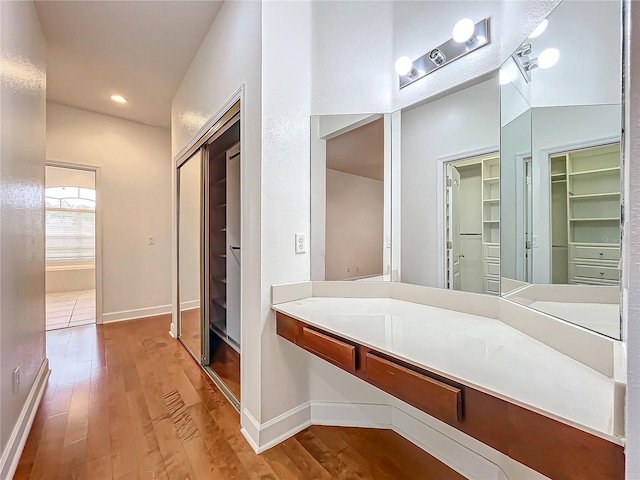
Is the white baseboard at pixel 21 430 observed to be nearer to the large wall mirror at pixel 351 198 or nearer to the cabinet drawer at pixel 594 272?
the large wall mirror at pixel 351 198

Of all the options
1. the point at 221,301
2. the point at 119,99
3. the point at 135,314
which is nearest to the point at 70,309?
the point at 135,314

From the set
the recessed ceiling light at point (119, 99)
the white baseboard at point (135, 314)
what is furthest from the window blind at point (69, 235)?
the recessed ceiling light at point (119, 99)

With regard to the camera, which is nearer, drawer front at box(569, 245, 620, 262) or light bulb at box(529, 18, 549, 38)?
drawer front at box(569, 245, 620, 262)

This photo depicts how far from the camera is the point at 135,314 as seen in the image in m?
3.88

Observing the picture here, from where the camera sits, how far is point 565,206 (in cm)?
99

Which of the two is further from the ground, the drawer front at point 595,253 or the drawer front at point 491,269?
the drawer front at point 595,253

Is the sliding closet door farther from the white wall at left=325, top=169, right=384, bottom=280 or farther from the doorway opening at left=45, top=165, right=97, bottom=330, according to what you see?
the doorway opening at left=45, top=165, right=97, bottom=330

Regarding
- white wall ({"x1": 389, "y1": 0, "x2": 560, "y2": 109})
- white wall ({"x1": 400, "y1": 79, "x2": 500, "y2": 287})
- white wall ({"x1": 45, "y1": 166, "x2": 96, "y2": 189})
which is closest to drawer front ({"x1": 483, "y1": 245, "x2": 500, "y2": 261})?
white wall ({"x1": 400, "y1": 79, "x2": 500, "y2": 287})

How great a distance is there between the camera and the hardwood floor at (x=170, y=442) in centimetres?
136

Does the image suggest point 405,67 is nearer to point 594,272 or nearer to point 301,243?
point 301,243

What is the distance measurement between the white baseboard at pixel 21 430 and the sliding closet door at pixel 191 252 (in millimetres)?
1033

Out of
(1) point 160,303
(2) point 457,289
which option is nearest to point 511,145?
(2) point 457,289

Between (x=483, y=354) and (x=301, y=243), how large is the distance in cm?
105

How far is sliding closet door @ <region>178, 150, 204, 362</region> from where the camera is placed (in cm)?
254
